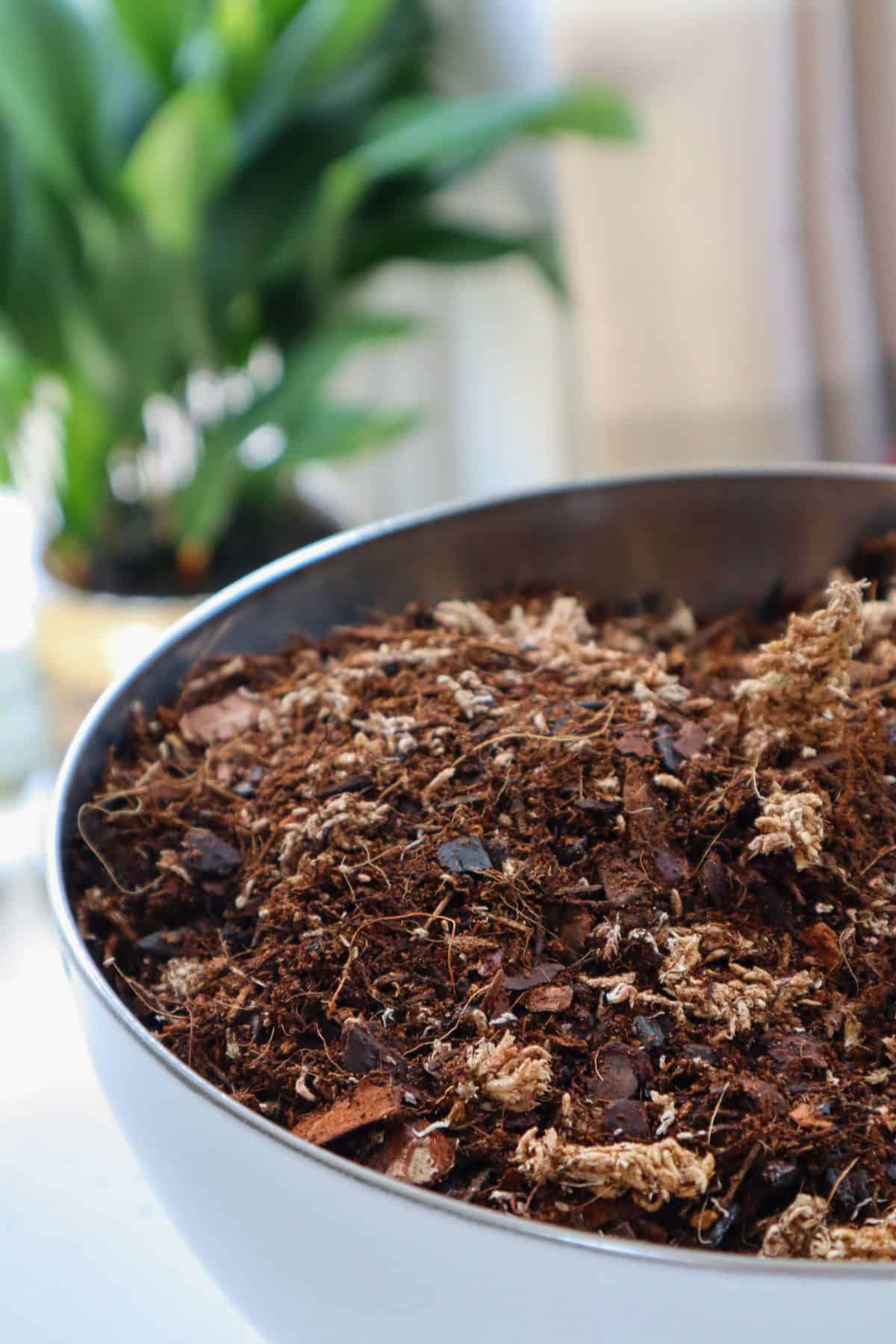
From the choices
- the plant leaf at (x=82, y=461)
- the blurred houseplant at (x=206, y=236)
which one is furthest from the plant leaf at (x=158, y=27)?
Result: the plant leaf at (x=82, y=461)

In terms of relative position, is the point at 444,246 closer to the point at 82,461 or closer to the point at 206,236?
the point at 206,236

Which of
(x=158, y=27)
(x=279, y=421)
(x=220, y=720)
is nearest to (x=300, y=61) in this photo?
(x=158, y=27)

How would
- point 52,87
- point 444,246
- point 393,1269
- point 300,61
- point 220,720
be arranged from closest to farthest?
point 393,1269 → point 220,720 → point 52,87 → point 300,61 → point 444,246

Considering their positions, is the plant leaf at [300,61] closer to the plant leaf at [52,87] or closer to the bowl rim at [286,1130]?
the plant leaf at [52,87]

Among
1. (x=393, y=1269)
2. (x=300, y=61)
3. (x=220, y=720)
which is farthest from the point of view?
(x=300, y=61)

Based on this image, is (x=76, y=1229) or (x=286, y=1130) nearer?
(x=286, y=1130)

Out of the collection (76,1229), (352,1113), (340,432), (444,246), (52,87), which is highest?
(52,87)

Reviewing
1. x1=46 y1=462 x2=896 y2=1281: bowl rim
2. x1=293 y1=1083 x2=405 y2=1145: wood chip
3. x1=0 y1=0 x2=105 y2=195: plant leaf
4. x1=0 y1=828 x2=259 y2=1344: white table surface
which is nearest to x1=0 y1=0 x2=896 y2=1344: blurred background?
x1=0 y1=0 x2=105 y2=195: plant leaf
